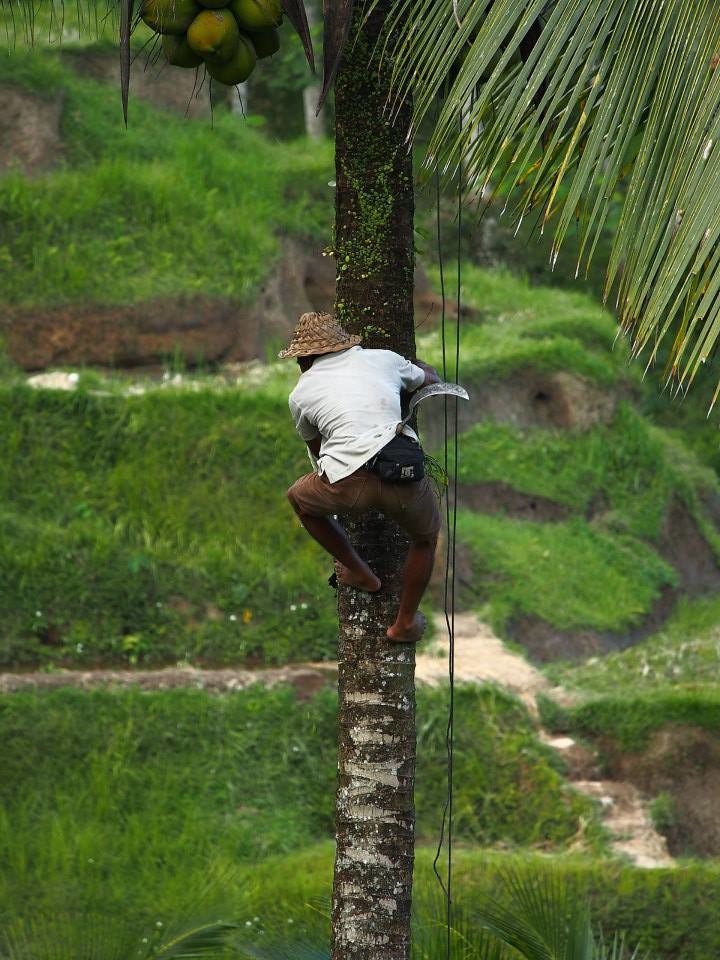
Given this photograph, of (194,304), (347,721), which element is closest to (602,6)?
(347,721)

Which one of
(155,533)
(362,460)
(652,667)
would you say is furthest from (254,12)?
(652,667)

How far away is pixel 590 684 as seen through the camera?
10.8 meters

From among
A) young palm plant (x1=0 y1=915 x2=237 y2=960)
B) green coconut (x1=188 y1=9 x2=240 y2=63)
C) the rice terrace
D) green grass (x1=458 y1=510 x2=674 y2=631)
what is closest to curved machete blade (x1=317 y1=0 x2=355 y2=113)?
the rice terrace

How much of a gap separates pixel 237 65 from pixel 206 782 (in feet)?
20.1

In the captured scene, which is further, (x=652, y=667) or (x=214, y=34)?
(x=652, y=667)

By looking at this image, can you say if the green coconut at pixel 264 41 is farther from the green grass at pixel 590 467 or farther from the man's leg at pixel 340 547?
the green grass at pixel 590 467

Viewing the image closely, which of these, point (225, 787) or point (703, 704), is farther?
point (703, 704)

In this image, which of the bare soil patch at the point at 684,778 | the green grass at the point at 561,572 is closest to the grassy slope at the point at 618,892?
the bare soil patch at the point at 684,778

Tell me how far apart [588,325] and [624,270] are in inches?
521

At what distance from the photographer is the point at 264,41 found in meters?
3.82

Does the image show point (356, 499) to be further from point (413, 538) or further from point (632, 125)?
point (632, 125)

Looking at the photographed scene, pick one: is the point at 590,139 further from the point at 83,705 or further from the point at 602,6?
the point at 83,705

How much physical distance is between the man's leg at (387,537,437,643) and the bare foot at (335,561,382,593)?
0.32 ft

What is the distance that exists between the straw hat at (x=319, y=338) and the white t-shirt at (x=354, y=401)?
0.11 ft
